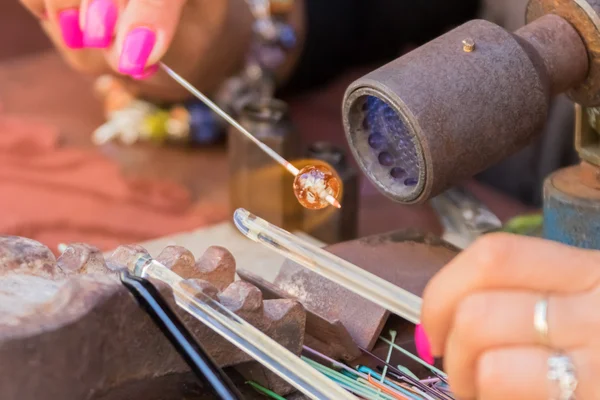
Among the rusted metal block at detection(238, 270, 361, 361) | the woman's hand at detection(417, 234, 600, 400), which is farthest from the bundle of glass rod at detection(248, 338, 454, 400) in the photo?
the woman's hand at detection(417, 234, 600, 400)

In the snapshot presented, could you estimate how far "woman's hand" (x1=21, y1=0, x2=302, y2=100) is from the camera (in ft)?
2.57

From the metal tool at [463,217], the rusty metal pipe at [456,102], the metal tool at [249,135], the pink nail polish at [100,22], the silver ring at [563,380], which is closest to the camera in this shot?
the silver ring at [563,380]

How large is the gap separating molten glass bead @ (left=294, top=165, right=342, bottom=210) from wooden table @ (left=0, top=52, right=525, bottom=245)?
0.42 metres

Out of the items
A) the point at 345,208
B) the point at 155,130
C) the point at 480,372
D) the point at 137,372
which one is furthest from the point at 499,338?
the point at 155,130

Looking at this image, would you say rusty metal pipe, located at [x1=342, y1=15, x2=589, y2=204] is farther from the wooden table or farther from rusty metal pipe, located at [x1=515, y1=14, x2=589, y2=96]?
the wooden table

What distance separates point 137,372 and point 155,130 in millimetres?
853

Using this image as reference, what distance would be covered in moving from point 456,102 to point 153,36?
1.16 ft

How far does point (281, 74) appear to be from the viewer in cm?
141

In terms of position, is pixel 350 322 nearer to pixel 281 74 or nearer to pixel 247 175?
pixel 247 175

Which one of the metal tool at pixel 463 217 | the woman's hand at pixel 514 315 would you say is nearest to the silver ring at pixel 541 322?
the woman's hand at pixel 514 315

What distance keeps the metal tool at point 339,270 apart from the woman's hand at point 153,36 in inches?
10.9

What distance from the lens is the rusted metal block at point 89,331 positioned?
462 mm

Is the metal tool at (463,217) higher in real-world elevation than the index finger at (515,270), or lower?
lower

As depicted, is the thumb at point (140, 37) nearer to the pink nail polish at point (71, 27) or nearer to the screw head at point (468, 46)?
the pink nail polish at point (71, 27)
